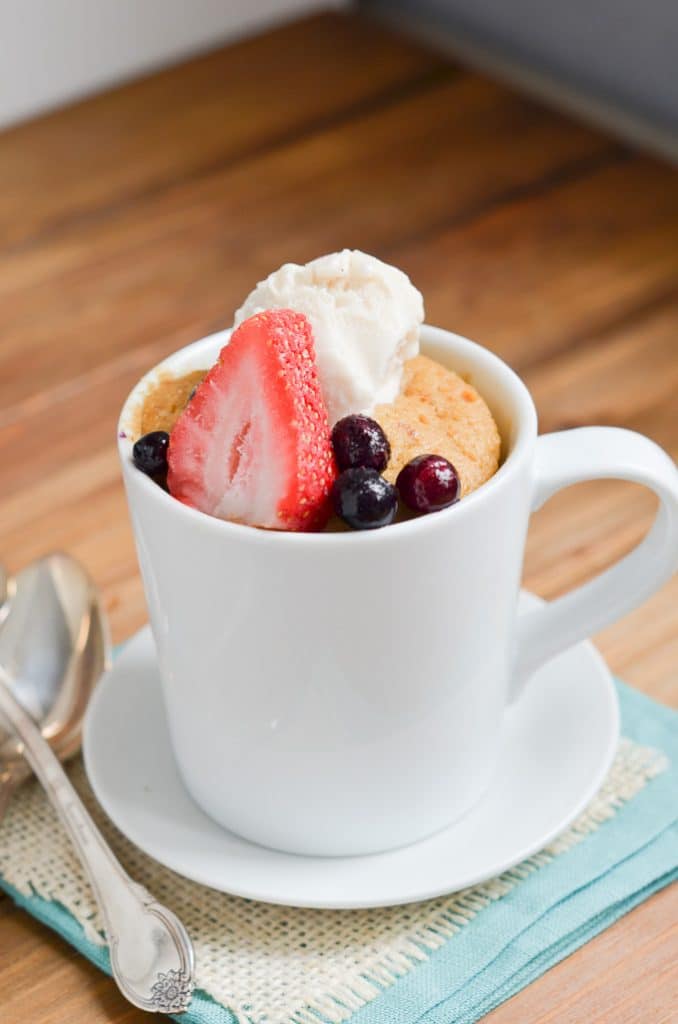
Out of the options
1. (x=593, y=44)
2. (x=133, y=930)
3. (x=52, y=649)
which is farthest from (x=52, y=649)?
(x=593, y=44)

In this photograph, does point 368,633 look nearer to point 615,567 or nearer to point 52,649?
point 615,567

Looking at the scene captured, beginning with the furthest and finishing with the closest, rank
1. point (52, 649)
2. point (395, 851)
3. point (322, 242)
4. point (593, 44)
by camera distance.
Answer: point (593, 44), point (322, 242), point (52, 649), point (395, 851)

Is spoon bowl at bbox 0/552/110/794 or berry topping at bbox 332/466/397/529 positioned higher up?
berry topping at bbox 332/466/397/529

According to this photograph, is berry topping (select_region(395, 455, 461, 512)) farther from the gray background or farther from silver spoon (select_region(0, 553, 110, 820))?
the gray background

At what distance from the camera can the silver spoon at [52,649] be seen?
32.6 inches

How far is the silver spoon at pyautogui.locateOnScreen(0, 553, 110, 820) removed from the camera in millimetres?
827

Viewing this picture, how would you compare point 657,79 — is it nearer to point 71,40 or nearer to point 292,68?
point 292,68

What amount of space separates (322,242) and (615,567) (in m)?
0.68

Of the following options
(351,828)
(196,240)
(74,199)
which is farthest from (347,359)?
(74,199)

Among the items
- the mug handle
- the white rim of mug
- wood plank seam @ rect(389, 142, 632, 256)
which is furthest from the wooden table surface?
the white rim of mug

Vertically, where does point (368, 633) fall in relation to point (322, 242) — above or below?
above

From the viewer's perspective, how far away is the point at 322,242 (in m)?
1.35

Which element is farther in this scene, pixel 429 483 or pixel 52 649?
pixel 52 649

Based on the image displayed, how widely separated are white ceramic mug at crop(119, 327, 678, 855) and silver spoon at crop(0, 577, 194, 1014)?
58mm
